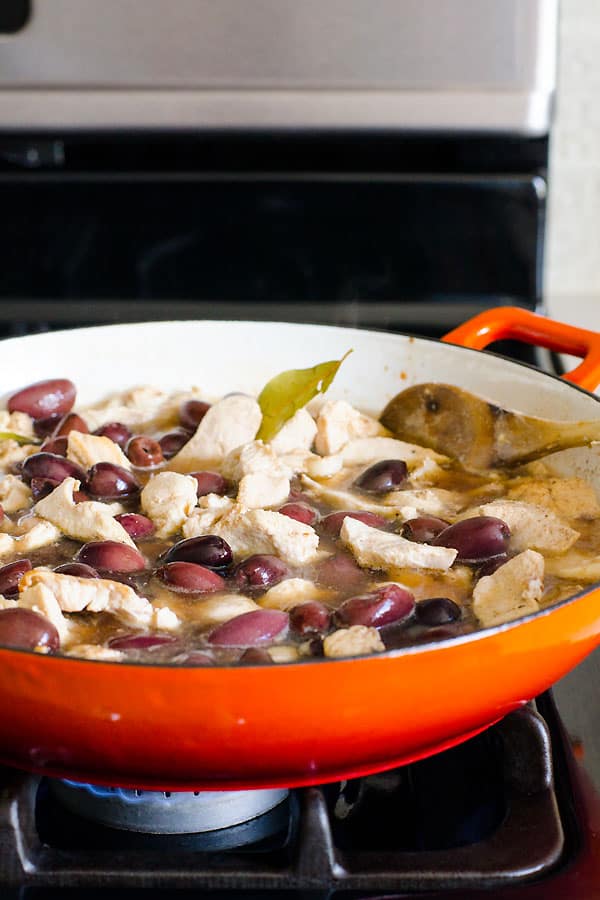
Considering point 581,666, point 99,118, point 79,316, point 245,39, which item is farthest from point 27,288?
point 581,666

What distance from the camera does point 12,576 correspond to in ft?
2.35

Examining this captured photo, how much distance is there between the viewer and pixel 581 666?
806mm

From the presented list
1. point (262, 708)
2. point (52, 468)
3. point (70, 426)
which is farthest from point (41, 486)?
point (262, 708)

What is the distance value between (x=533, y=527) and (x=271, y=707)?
1.16ft

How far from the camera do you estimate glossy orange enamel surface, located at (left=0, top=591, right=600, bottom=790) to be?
515 mm

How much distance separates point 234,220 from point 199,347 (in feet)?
1.35

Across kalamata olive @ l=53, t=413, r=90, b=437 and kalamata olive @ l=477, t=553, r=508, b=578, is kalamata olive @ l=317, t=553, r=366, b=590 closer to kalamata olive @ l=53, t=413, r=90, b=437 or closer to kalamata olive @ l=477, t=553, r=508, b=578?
kalamata olive @ l=477, t=553, r=508, b=578

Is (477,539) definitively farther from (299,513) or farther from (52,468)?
(52,468)

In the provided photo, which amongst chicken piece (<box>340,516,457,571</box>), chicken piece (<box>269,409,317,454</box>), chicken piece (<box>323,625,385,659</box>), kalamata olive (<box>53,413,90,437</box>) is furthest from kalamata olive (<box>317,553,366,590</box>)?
kalamata olive (<box>53,413,90,437</box>)

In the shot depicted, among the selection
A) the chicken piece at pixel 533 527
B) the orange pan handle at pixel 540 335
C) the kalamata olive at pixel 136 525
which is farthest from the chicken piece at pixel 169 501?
the orange pan handle at pixel 540 335

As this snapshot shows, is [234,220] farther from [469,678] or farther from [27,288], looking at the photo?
[469,678]

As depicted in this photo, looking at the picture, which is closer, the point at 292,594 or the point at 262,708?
the point at 262,708

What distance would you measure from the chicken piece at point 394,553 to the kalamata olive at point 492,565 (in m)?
0.02

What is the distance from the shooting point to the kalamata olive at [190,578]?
731 mm
